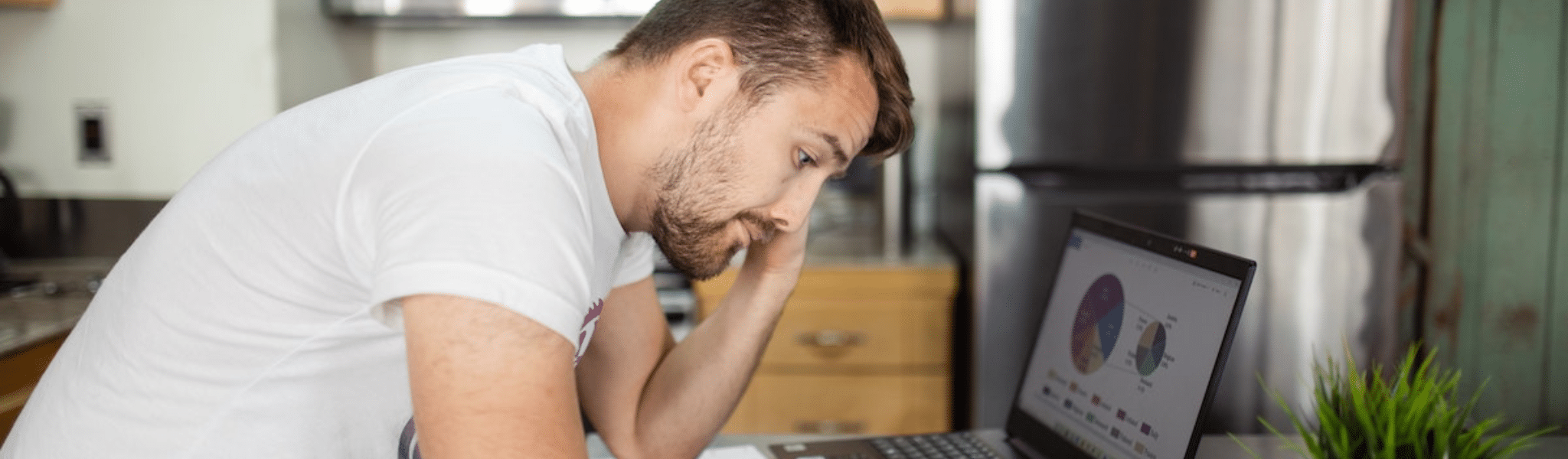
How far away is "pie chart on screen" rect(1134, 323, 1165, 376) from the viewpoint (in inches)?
39.0

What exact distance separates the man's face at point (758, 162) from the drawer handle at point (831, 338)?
58.7 inches

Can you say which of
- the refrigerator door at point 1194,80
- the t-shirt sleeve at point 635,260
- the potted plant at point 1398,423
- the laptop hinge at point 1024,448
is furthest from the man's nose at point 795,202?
the refrigerator door at point 1194,80

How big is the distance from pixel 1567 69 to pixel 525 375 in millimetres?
2496

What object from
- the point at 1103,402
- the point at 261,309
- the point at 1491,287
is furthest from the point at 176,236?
the point at 1491,287

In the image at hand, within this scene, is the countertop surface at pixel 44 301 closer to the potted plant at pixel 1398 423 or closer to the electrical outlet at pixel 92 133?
the electrical outlet at pixel 92 133

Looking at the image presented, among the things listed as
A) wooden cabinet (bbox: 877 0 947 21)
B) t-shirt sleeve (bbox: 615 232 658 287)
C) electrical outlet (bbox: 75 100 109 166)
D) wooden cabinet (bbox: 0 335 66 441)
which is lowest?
wooden cabinet (bbox: 0 335 66 441)

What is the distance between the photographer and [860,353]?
2572 millimetres

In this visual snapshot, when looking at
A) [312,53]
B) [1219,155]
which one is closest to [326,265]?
[1219,155]

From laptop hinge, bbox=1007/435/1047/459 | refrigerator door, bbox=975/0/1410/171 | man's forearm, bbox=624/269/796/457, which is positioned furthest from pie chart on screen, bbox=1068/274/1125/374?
refrigerator door, bbox=975/0/1410/171

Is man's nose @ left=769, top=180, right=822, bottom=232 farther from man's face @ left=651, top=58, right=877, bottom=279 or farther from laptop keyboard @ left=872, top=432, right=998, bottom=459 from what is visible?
laptop keyboard @ left=872, top=432, right=998, bottom=459

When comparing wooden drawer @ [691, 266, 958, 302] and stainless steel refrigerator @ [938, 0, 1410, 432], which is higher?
stainless steel refrigerator @ [938, 0, 1410, 432]

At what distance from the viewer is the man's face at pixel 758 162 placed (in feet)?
3.18

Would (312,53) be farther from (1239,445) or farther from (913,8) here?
(1239,445)

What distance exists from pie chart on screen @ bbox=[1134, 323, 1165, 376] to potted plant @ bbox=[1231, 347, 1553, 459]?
0.63ft
